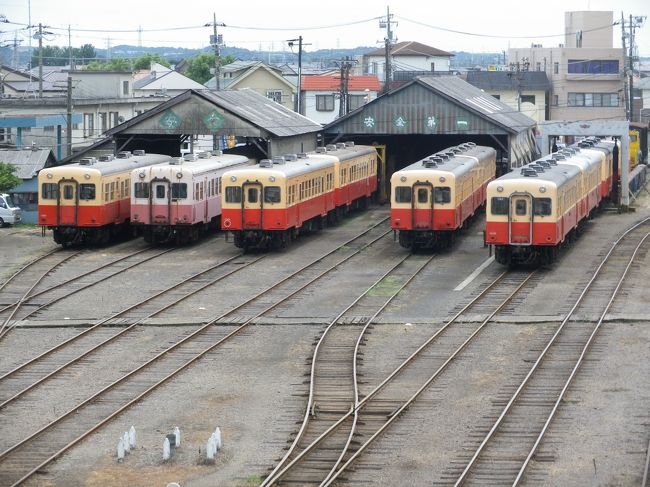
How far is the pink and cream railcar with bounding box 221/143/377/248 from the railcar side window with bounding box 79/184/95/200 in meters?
3.80

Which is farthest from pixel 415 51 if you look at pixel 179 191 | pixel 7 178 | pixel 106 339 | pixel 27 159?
pixel 106 339

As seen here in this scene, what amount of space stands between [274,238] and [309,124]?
16.1 meters

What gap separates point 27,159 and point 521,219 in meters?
25.4

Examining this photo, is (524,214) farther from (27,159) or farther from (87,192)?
(27,159)

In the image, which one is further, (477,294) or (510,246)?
(510,246)

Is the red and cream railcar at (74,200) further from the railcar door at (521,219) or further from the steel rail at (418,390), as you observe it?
the steel rail at (418,390)

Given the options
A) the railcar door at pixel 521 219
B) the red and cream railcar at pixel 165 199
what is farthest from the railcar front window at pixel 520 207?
the red and cream railcar at pixel 165 199

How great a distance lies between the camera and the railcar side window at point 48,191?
1368 inches

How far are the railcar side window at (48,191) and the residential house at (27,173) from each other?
13.1 m

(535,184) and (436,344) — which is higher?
(535,184)

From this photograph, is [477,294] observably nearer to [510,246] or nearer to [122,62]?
[510,246]

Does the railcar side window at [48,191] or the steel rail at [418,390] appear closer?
the steel rail at [418,390]

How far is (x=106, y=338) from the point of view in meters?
23.8

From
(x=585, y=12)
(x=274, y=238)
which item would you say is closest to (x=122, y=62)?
(x=585, y=12)
